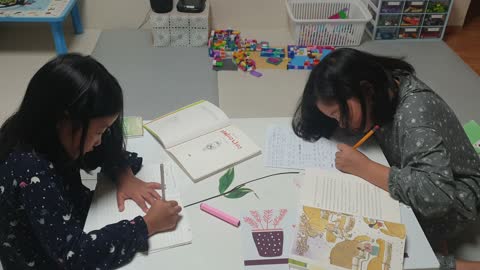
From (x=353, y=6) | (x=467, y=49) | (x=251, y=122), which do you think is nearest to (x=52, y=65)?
(x=251, y=122)

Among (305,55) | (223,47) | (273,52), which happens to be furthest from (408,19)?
(223,47)

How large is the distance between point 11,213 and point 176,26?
5.85 feet

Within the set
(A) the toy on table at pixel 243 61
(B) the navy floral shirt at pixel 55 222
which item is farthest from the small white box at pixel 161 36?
(B) the navy floral shirt at pixel 55 222

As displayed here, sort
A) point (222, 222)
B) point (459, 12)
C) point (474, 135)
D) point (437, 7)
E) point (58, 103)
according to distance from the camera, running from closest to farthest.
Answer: point (58, 103), point (222, 222), point (474, 135), point (437, 7), point (459, 12)

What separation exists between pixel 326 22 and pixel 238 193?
5.61 feet

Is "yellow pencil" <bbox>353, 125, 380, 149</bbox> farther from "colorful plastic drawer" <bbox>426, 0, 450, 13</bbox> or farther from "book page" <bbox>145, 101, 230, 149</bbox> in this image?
"colorful plastic drawer" <bbox>426, 0, 450, 13</bbox>

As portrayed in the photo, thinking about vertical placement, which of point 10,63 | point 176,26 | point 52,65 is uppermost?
point 52,65

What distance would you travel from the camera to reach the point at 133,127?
1.26 metres

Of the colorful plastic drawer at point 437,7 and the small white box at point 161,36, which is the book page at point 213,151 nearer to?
the small white box at point 161,36

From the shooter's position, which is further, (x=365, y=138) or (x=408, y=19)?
(x=408, y=19)

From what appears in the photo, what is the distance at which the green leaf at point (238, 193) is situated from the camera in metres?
1.04

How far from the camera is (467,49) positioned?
8.84 ft

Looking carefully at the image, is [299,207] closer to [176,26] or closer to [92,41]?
[176,26]

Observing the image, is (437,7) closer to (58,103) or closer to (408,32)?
(408,32)
